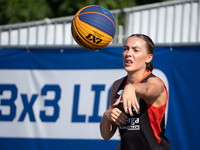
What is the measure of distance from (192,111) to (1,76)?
11.1 ft

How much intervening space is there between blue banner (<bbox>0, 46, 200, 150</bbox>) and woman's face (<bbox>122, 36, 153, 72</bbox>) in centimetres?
179

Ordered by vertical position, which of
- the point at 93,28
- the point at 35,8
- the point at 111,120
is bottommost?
the point at 111,120

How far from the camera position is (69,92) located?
467 cm

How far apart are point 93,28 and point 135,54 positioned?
983 millimetres

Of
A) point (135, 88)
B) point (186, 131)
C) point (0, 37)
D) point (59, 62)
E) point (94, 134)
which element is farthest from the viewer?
point (0, 37)

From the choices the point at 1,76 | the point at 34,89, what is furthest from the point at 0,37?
the point at 34,89

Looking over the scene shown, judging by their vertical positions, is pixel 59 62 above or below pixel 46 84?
above

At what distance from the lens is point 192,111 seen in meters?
4.20

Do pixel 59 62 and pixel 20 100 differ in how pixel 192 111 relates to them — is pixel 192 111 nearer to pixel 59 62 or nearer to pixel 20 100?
pixel 59 62

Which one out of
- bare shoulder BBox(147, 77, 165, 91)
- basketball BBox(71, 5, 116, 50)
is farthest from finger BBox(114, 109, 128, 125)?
basketball BBox(71, 5, 116, 50)

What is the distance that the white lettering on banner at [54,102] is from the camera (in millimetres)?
4555

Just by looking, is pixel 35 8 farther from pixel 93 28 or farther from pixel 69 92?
pixel 93 28

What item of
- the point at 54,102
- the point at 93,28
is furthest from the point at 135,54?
the point at 54,102

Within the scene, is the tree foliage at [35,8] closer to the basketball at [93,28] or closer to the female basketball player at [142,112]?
the basketball at [93,28]
